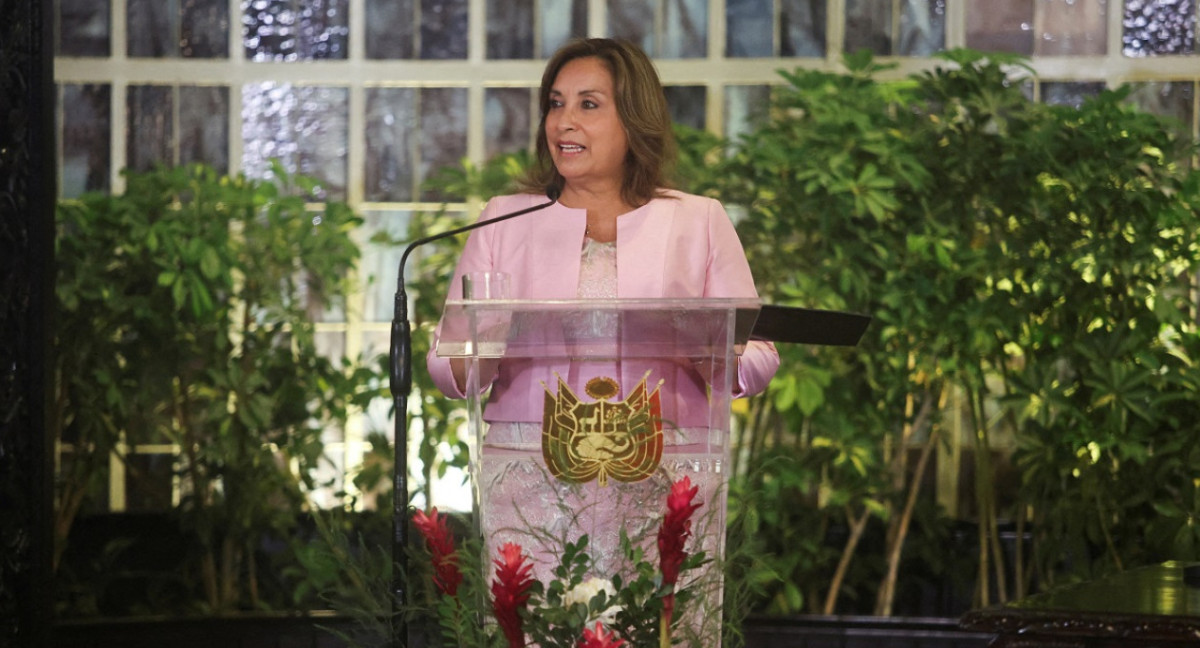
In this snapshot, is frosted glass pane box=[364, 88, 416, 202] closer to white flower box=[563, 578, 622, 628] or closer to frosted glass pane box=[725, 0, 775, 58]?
frosted glass pane box=[725, 0, 775, 58]

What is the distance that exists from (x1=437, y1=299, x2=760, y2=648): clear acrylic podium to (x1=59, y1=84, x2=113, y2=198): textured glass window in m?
3.39

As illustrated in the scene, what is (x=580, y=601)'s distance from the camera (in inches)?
75.9

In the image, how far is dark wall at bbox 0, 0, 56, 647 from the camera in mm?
3492

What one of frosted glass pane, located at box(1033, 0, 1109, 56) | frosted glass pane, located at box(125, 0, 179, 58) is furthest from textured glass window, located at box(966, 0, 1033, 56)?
frosted glass pane, located at box(125, 0, 179, 58)

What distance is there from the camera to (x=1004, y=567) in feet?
15.1

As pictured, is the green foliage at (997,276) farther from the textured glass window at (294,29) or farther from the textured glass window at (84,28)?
the textured glass window at (84,28)

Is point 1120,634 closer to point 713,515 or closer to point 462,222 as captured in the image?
point 713,515

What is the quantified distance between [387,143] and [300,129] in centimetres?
30

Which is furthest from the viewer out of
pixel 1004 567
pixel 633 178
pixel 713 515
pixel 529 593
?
pixel 1004 567

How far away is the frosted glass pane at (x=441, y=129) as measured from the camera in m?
5.24

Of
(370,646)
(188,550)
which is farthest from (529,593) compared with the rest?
(188,550)

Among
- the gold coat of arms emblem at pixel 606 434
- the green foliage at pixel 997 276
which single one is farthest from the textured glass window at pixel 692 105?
the gold coat of arms emblem at pixel 606 434

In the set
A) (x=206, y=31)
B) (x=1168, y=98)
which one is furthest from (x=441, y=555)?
(x=1168, y=98)

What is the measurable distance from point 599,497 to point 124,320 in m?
2.57
